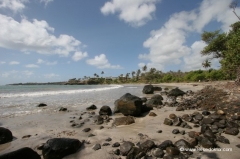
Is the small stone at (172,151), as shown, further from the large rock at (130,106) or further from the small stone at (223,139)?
the large rock at (130,106)

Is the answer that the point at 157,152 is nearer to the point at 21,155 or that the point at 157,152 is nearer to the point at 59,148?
the point at 59,148

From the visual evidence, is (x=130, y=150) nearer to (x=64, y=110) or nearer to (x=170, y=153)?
(x=170, y=153)

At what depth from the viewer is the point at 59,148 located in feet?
16.7

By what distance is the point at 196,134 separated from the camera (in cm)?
598

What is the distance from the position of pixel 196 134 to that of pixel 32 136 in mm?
6633

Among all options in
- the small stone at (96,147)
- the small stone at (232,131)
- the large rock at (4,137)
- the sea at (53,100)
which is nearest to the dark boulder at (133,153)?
the small stone at (96,147)

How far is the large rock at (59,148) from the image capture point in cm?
499

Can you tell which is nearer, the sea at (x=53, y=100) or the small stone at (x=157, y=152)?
the small stone at (x=157, y=152)

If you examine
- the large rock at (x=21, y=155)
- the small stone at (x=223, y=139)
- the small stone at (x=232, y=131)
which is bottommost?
the small stone at (x=223, y=139)

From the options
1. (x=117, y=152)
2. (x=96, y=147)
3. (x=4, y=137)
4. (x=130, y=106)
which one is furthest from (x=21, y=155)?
(x=130, y=106)

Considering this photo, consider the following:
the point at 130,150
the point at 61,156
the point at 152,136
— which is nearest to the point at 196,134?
the point at 152,136

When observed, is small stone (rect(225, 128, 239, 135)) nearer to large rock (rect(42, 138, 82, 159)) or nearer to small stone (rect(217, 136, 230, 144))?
small stone (rect(217, 136, 230, 144))

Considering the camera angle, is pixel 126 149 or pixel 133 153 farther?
pixel 126 149

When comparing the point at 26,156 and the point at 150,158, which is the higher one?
the point at 26,156
